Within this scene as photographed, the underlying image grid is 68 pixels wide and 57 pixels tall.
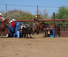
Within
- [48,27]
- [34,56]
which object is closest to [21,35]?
[48,27]

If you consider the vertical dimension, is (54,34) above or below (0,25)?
below

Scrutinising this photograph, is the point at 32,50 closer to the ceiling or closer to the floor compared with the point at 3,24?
closer to the floor

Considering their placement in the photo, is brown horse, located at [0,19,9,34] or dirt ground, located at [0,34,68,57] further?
brown horse, located at [0,19,9,34]

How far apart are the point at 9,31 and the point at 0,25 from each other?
4.66 ft

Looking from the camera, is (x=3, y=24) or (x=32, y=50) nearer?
(x=32, y=50)

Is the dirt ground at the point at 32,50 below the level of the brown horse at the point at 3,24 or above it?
below

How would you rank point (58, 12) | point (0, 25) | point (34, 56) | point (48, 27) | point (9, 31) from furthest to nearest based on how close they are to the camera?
point (58, 12), point (48, 27), point (9, 31), point (0, 25), point (34, 56)

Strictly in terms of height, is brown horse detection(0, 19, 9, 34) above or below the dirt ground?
above

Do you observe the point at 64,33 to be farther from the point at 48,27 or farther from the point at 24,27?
the point at 24,27

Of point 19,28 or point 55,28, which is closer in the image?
point 19,28

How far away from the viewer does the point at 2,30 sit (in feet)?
44.0

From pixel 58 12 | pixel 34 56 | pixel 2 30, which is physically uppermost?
pixel 58 12

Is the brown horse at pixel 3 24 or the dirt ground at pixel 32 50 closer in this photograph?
the dirt ground at pixel 32 50

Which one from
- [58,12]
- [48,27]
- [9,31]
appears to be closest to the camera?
[9,31]
